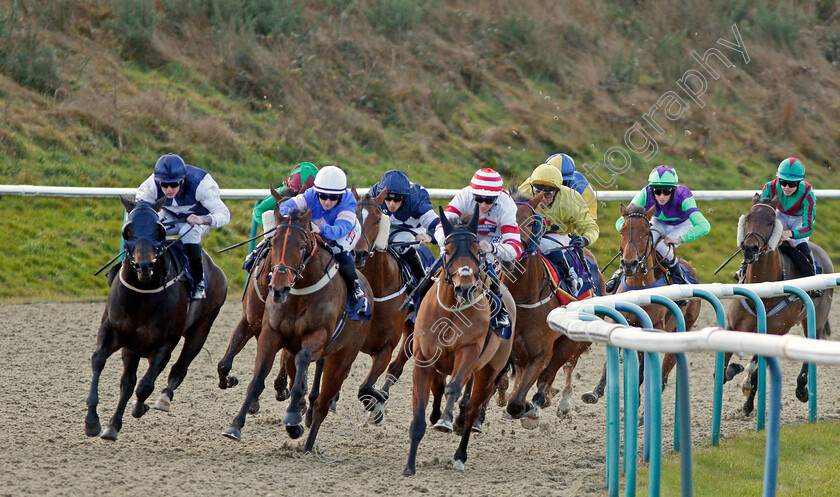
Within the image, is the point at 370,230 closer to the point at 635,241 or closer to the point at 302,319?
the point at 302,319

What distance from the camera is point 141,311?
7.02 m

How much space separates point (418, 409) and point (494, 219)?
1.62 meters

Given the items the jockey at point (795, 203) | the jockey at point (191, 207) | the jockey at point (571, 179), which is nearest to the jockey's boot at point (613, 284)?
the jockey at point (571, 179)

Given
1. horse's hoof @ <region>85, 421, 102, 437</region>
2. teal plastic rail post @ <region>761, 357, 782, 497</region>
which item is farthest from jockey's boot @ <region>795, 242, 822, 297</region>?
horse's hoof @ <region>85, 421, 102, 437</region>

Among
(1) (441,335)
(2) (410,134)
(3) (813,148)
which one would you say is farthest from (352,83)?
(1) (441,335)

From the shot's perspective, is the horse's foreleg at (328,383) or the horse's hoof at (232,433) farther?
the horse's foreleg at (328,383)

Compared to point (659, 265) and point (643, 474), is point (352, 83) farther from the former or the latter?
point (643, 474)

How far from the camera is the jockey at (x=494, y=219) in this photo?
6887 millimetres

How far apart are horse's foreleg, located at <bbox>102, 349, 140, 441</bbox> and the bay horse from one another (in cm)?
165

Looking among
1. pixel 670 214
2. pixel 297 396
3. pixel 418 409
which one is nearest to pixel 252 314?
pixel 297 396

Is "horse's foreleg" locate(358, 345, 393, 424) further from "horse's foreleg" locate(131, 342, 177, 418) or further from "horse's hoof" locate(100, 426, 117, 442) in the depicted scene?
"horse's hoof" locate(100, 426, 117, 442)

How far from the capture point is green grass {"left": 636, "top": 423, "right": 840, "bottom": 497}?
570 centimetres

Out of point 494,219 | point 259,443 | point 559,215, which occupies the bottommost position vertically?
point 259,443

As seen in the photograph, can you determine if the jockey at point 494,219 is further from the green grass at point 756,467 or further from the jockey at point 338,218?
the green grass at point 756,467
